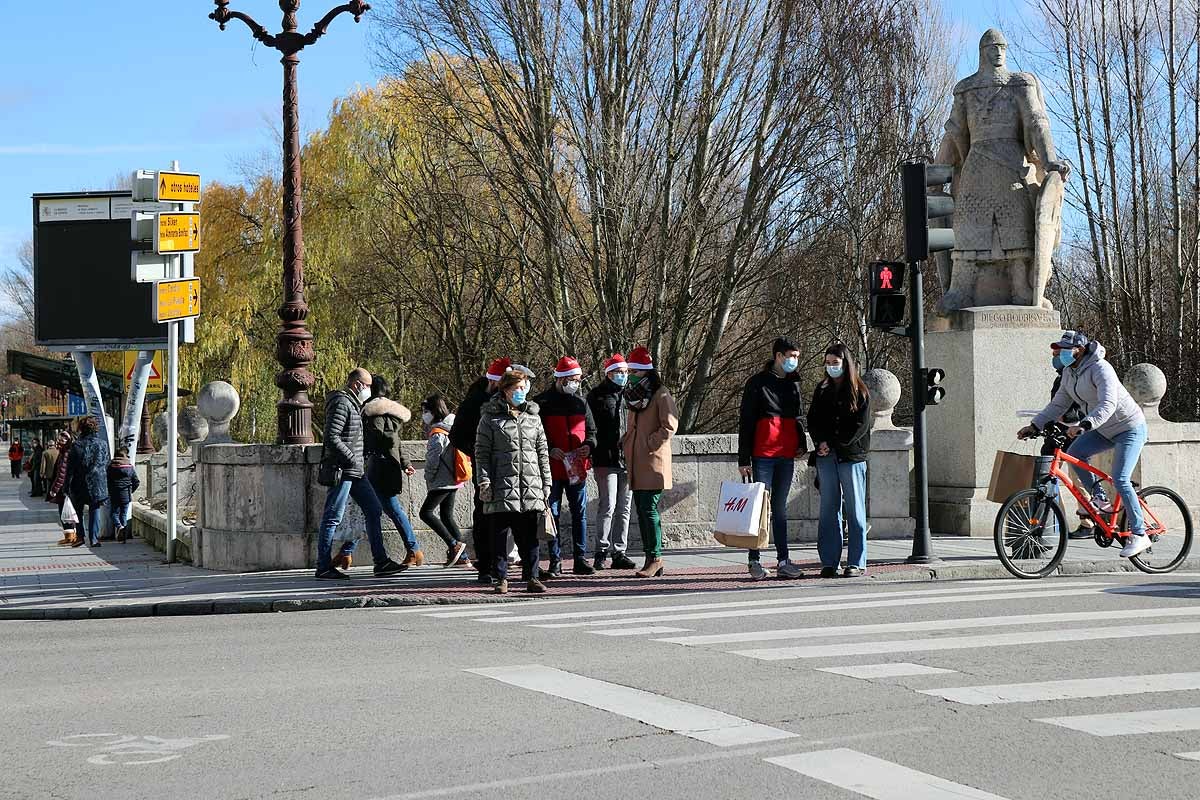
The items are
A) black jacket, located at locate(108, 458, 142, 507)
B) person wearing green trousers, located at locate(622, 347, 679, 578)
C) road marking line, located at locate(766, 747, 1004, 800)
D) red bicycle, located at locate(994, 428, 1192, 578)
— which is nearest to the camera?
road marking line, located at locate(766, 747, 1004, 800)

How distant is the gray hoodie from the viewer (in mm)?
12609

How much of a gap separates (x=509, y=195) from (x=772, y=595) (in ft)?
49.1

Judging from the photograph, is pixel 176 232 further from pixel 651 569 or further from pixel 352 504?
pixel 651 569

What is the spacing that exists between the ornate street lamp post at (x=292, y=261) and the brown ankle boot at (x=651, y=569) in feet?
13.7

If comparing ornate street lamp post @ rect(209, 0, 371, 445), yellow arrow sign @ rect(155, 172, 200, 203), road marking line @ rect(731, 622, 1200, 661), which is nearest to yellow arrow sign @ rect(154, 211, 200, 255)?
yellow arrow sign @ rect(155, 172, 200, 203)

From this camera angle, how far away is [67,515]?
2238 cm

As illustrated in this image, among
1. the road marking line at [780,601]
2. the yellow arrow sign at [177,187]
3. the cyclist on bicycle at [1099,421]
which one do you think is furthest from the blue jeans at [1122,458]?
the yellow arrow sign at [177,187]

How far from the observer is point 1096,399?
1270cm

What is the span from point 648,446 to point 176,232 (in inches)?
241

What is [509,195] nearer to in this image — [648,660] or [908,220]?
[908,220]

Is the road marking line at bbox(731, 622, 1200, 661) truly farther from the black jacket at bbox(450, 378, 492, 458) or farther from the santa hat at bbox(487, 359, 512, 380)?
the black jacket at bbox(450, 378, 492, 458)

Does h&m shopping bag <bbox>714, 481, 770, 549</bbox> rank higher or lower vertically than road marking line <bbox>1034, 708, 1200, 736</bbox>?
higher

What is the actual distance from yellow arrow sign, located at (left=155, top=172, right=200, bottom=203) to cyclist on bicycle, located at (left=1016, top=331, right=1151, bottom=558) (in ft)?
29.3

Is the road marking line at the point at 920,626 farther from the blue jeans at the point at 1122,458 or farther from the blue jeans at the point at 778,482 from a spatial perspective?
the blue jeans at the point at 778,482
